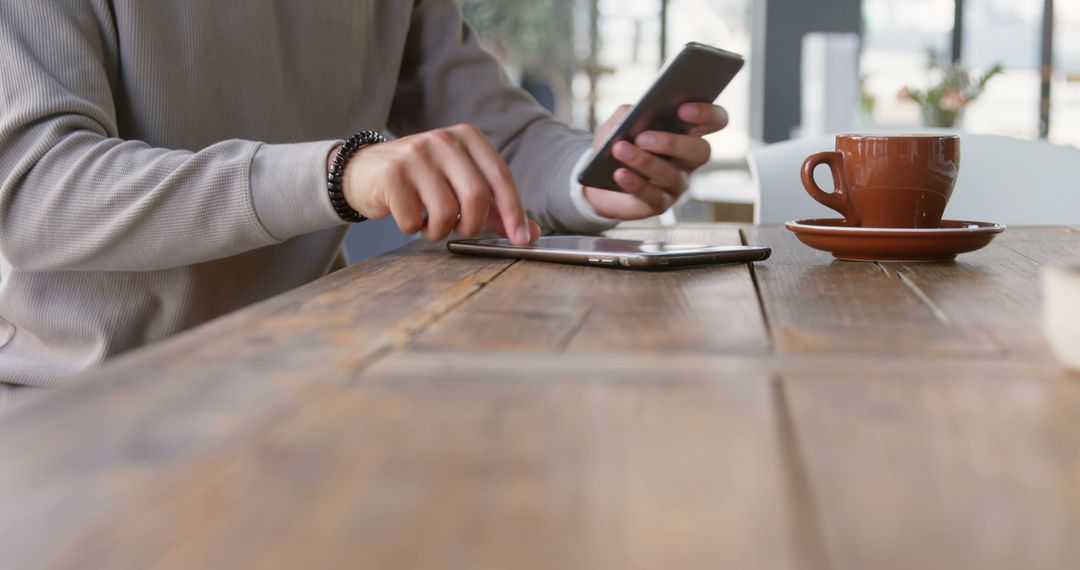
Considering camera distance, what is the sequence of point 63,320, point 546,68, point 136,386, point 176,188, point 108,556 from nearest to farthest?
point 108,556 → point 136,386 → point 176,188 → point 63,320 → point 546,68

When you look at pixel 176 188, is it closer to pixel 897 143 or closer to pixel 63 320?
pixel 63 320

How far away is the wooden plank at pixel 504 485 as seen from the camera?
26cm

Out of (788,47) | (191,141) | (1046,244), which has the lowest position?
(1046,244)

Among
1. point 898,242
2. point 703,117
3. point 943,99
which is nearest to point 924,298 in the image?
point 898,242

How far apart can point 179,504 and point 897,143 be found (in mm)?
729

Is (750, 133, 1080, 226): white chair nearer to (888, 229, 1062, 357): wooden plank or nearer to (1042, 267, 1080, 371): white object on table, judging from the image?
(888, 229, 1062, 357): wooden plank

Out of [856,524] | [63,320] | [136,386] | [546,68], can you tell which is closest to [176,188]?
[63,320]

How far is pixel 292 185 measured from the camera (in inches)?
33.4

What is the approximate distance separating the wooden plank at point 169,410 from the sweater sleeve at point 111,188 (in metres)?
0.23

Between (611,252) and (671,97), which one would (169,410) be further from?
(671,97)

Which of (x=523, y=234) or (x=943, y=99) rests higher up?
(x=943, y=99)

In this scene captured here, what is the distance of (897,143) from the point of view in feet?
2.89

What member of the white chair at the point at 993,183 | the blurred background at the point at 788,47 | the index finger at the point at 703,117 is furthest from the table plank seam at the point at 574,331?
the blurred background at the point at 788,47

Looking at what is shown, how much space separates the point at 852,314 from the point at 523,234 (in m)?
0.34
